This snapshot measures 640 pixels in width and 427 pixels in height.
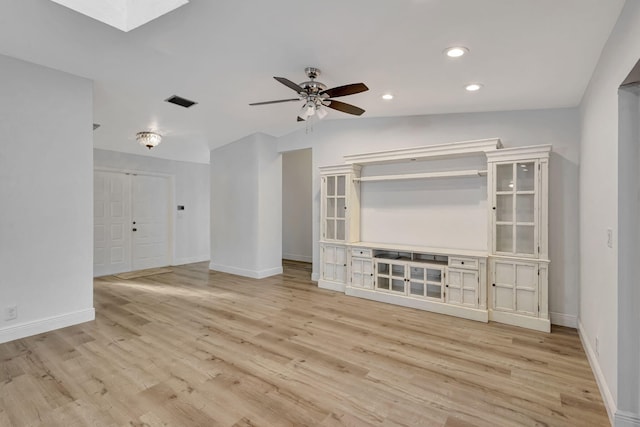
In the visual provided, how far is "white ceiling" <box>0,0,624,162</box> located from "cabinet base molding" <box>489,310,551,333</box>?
239 centimetres

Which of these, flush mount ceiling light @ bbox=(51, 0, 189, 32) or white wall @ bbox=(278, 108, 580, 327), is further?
white wall @ bbox=(278, 108, 580, 327)

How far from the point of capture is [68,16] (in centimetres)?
248

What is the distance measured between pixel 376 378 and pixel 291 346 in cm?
92

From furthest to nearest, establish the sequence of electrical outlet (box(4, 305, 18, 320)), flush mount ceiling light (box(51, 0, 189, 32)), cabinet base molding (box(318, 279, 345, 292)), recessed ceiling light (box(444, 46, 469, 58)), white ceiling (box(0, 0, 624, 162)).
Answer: cabinet base molding (box(318, 279, 345, 292))
electrical outlet (box(4, 305, 18, 320))
recessed ceiling light (box(444, 46, 469, 58))
flush mount ceiling light (box(51, 0, 189, 32))
white ceiling (box(0, 0, 624, 162))

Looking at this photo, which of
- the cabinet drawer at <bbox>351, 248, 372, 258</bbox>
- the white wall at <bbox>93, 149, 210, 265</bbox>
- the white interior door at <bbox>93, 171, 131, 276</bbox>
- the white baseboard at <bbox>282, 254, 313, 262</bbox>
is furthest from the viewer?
the white baseboard at <bbox>282, 254, 313, 262</bbox>

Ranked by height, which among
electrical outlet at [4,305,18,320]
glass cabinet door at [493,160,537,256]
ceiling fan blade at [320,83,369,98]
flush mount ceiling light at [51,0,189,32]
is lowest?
electrical outlet at [4,305,18,320]

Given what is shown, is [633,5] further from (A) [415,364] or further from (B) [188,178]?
(B) [188,178]

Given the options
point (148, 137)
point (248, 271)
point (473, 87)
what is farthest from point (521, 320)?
point (148, 137)

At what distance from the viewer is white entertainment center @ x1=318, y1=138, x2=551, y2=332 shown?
11.7ft

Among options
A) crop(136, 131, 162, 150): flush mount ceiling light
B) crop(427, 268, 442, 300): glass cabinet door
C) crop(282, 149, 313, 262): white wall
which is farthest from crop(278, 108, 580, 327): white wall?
crop(136, 131, 162, 150): flush mount ceiling light

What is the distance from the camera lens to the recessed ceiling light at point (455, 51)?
2.56 meters

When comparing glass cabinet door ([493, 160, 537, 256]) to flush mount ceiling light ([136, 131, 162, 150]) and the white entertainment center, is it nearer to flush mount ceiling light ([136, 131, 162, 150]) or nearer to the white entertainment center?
the white entertainment center

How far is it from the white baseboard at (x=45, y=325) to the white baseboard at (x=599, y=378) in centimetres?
476

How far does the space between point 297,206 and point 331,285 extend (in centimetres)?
346
